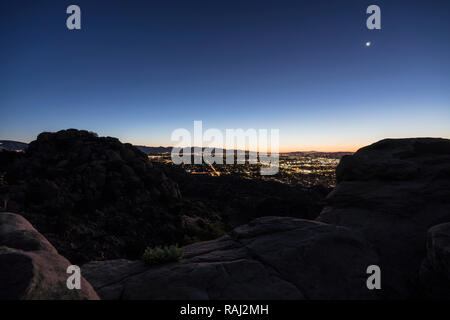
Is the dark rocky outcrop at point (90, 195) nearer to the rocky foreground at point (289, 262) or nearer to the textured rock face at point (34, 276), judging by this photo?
the textured rock face at point (34, 276)

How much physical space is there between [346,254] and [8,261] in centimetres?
863

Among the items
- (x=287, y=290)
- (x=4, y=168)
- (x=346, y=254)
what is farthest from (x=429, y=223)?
(x=4, y=168)

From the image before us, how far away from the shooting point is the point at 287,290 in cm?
498

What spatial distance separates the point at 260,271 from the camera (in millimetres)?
5680

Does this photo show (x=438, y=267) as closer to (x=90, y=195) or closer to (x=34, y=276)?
(x=34, y=276)

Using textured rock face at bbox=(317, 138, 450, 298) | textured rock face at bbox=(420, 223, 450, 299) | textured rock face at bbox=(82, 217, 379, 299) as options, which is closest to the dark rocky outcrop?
textured rock face at bbox=(82, 217, 379, 299)

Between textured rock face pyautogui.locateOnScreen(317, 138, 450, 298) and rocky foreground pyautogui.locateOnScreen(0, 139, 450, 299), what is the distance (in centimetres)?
4

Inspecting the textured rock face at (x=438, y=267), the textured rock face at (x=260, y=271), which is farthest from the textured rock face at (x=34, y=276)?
the textured rock face at (x=438, y=267)

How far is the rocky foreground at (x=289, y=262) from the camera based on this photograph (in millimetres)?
4738

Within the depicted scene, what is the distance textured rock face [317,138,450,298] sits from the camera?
23.0 ft

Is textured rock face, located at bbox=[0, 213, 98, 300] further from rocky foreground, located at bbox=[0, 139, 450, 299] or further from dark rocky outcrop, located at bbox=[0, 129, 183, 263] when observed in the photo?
dark rocky outcrop, located at bbox=[0, 129, 183, 263]

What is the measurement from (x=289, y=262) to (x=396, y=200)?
743 centimetres

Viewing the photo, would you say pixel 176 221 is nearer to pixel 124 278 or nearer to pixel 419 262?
pixel 124 278
